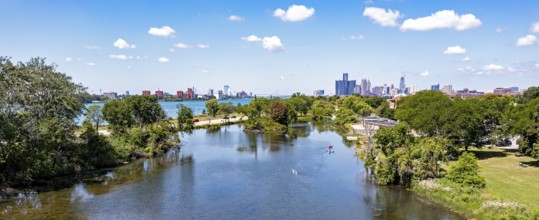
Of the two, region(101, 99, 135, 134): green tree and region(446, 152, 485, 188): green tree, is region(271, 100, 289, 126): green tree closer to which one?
region(101, 99, 135, 134): green tree

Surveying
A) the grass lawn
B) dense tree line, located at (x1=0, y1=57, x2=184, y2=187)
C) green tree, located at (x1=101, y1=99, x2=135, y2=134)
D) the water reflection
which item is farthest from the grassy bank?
green tree, located at (x1=101, y1=99, x2=135, y2=134)

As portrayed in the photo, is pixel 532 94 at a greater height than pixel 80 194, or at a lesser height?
greater

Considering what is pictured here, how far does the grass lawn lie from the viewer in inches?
1069

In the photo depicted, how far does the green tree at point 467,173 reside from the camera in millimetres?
29578

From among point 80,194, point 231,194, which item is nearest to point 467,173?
point 231,194

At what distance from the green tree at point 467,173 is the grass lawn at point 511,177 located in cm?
102

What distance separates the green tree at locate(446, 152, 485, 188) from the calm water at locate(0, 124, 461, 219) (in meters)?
3.54

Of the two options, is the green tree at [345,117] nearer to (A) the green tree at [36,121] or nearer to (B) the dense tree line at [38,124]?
(B) the dense tree line at [38,124]

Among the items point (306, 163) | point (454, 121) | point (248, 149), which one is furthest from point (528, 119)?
point (248, 149)

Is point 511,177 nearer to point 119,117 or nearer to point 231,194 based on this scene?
point 231,194

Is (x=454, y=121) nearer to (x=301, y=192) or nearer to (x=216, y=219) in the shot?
(x=301, y=192)

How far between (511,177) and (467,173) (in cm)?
603

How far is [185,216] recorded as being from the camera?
1052 inches

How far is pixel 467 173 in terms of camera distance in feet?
99.3
